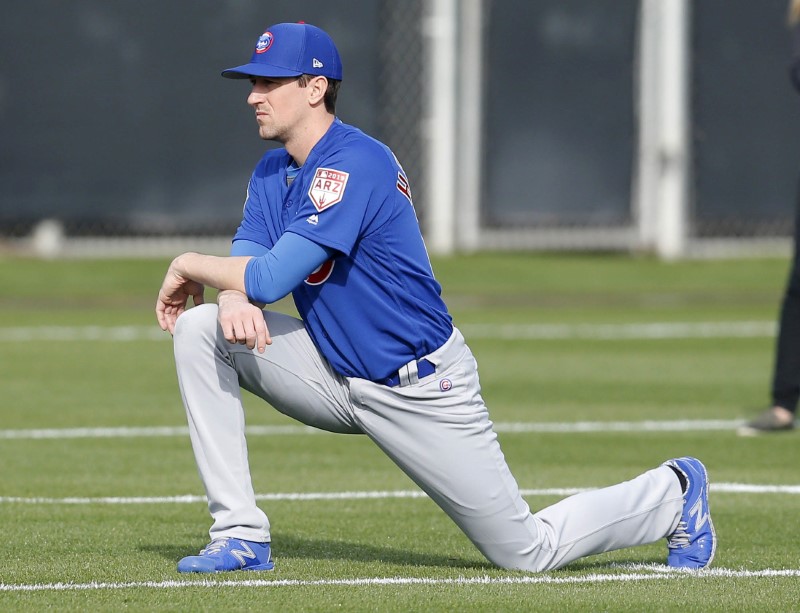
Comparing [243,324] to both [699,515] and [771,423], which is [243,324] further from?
[771,423]

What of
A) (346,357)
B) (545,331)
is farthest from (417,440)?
(545,331)

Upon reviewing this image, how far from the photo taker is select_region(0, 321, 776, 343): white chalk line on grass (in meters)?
14.2

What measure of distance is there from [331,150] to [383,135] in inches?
568

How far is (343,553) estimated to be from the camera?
5.84 meters

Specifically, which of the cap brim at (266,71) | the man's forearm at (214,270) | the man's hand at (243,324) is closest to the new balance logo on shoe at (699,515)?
the man's hand at (243,324)

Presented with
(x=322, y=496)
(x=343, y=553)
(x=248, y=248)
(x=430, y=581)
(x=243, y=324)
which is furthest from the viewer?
(x=322, y=496)

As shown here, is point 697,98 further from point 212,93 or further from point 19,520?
point 19,520

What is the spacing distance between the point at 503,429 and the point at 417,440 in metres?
3.92

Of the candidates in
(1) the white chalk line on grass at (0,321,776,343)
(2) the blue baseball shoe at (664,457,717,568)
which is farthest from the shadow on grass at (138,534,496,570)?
(1) the white chalk line on grass at (0,321,776,343)

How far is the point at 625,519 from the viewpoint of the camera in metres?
5.48

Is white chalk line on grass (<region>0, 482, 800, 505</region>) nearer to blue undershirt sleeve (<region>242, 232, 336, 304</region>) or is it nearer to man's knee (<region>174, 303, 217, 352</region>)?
man's knee (<region>174, 303, 217, 352</region>)

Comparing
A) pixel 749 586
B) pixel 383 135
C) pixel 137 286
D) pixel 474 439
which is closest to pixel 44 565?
pixel 474 439

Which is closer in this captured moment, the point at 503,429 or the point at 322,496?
the point at 322,496

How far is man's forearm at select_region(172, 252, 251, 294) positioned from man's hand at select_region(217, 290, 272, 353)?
0.26 ft
